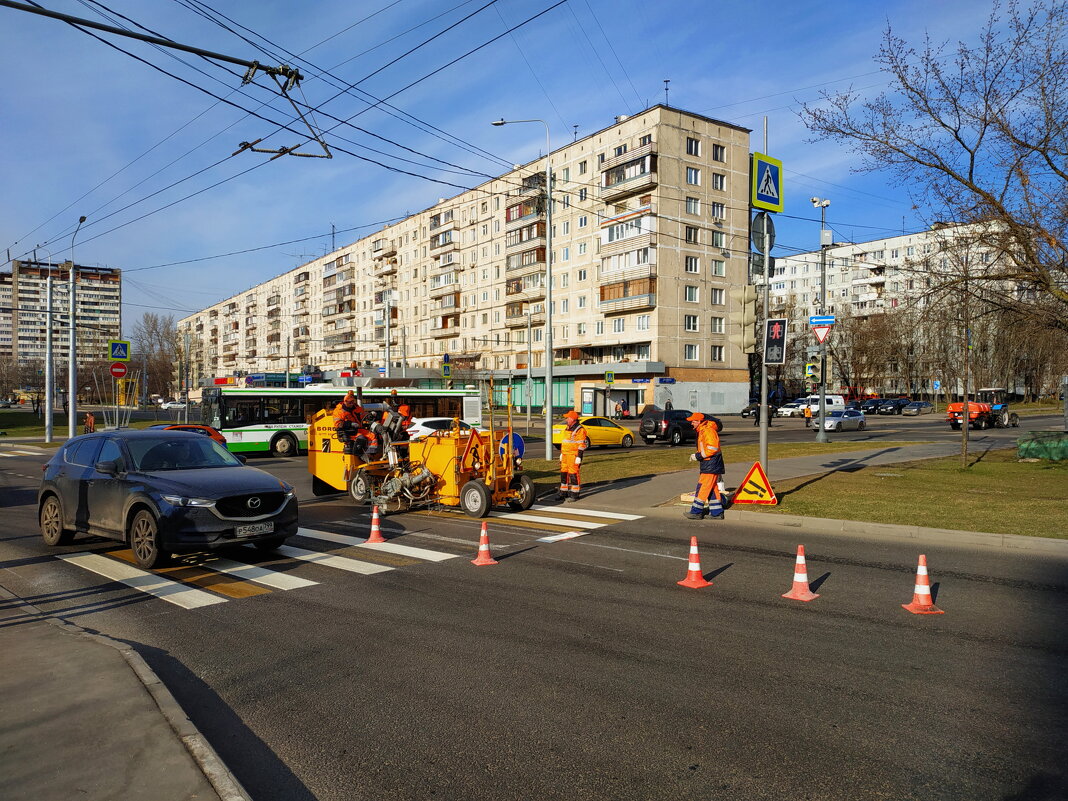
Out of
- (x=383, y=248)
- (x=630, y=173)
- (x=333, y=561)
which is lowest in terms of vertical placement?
(x=333, y=561)

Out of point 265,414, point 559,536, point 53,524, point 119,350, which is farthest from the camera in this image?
point 119,350

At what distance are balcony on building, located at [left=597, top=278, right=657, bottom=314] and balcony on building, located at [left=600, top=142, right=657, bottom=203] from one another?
6980mm

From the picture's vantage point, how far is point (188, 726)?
3951mm

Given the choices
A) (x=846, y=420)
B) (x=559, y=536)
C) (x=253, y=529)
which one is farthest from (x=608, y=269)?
(x=253, y=529)

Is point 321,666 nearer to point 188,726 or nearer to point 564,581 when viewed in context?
point 188,726

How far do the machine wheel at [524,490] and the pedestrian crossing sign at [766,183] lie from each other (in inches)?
269

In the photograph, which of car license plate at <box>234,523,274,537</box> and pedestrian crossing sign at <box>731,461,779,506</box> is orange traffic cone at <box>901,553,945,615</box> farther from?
car license plate at <box>234,523,274,537</box>

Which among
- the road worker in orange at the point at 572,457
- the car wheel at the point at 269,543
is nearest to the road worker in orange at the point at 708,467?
the road worker in orange at the point at 572,457

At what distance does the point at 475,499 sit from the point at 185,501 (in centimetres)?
540

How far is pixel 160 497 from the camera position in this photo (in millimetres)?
8062

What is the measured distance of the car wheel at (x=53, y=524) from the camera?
31.9 ft

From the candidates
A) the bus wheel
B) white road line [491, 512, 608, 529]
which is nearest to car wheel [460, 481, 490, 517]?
white road line [491, 512, 608, 529]

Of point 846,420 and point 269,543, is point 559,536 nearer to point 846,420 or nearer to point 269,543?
point 269,543

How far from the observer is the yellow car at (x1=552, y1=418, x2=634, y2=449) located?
30.0m
